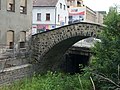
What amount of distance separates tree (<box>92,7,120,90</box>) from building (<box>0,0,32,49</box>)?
8.34m

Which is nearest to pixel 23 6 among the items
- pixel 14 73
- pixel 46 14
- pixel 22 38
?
pixel 22 38

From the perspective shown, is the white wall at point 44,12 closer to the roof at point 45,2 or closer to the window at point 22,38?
the roof at point 45,2

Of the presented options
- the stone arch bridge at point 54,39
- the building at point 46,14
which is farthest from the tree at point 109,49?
the building at point 46,14

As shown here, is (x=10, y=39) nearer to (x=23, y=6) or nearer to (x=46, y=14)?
(x=23, y=6)

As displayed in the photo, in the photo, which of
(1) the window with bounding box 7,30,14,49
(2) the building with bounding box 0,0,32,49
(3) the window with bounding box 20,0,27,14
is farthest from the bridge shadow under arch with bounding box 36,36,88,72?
(3) the window with bounding box 20,0,27,14

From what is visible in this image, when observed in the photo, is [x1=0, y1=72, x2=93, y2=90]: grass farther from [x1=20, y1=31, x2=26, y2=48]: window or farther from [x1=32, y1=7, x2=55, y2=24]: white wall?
[x1=32, y1=7, x2=55, y2=24]: white wall

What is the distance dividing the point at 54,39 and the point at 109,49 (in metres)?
8.89

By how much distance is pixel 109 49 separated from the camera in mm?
12805

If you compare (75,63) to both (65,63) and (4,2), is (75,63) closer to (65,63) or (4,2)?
(65,63)

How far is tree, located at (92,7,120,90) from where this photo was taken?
12234 mm

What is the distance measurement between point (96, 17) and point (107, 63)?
59.7 meters

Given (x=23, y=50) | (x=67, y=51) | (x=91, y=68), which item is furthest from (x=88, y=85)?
(x=67, y=51)

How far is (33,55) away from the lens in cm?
2211

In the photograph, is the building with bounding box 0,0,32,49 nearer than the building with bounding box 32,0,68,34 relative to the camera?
Yes
